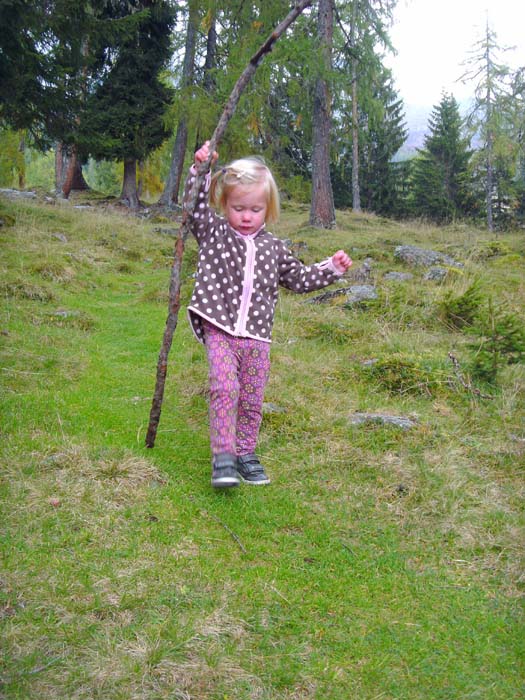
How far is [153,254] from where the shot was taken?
10.7 metres

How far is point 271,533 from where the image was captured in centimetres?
266

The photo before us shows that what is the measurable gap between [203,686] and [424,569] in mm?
1125

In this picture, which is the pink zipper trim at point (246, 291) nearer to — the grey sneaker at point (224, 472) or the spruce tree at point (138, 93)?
the grey sneaker at point (224, 472)

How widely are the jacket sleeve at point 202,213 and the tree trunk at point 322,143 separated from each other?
1149 centimetres

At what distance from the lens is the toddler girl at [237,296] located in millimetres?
3033

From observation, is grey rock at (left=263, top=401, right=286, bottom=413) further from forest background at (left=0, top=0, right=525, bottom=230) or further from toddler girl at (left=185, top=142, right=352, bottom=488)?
forest background at (left=0, top=0, right=525, bottom=230)

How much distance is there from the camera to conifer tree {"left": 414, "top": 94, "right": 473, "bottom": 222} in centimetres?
3089

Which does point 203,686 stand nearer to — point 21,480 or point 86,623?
A: point 86,623

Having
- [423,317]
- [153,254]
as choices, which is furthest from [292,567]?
[153,254]

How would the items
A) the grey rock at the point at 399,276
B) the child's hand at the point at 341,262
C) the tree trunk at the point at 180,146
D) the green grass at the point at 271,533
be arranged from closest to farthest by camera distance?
the green grass at the point at 271,533
the child's hand at the point at 341,262
the grey rock at the point at 399,276
the tree trunk at the point at 180,146

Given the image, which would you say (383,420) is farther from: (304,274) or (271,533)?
(271,533)

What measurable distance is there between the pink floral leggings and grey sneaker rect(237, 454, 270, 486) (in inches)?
1.7

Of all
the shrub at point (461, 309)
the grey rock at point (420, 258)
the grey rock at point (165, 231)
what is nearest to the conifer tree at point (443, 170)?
the grey rock at point (165, 231)

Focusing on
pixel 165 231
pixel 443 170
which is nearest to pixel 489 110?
pixel 443 170
